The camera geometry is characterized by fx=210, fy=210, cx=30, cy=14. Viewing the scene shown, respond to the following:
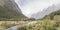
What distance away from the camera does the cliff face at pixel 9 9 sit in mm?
7753

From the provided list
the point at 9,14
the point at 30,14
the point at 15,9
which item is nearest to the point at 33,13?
the point at 30,14

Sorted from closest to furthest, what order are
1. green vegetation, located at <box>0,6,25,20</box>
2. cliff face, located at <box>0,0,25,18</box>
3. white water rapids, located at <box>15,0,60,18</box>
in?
green vegetation, located at <box>0,6,25,20</box> → cliff face, located at <box>0,0,25,18</box> → white water rapids, located at <box>15,0,60,18</box>

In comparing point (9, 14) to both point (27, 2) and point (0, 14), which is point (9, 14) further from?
point (27, 2)

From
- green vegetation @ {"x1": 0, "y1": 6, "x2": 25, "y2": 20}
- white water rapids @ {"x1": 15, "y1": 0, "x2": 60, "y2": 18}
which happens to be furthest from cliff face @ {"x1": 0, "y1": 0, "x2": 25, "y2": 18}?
white water rapids @ {"x1": 15, "y1": 0, "x2": 60, "y2": 18}

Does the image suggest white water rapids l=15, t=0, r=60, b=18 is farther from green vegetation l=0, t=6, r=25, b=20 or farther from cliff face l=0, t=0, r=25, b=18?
green vegetation l=0, t=6, r=25, b=20

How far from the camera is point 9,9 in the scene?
8195mm

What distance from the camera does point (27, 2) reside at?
968cm

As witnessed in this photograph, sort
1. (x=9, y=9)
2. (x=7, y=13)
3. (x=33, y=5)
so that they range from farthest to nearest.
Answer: (x=33, y=5), (x=9, y=9), (x=7, y=13)

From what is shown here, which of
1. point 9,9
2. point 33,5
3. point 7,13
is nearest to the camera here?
point 7,13

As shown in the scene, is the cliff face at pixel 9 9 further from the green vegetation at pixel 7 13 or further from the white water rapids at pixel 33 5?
the white water rapids at pixel 33 5

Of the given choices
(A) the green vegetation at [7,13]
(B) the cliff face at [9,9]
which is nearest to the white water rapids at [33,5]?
(B) the cliff face at [9,9]

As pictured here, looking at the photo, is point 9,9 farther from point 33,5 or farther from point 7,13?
point 33,5

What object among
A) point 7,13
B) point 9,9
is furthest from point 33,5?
point 7,13

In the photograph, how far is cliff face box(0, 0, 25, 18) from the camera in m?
7.75
